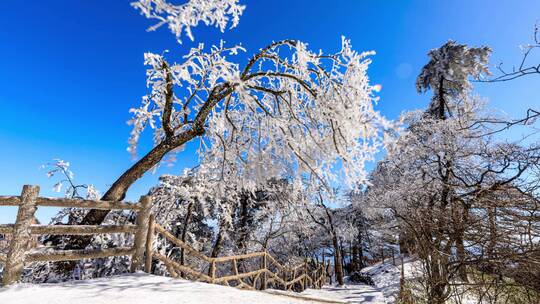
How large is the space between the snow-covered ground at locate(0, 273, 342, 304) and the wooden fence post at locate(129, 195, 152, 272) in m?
0.53

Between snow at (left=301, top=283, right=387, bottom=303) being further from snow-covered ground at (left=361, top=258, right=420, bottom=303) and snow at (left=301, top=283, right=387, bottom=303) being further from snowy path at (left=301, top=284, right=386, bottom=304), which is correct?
snow-covered ground at (left=361, top=258, right=420, bottom=303)

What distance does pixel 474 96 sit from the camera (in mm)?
16703

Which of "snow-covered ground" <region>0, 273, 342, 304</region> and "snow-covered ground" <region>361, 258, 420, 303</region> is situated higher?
"snow-covered ground" <region>0, 273, 342, 304</region>

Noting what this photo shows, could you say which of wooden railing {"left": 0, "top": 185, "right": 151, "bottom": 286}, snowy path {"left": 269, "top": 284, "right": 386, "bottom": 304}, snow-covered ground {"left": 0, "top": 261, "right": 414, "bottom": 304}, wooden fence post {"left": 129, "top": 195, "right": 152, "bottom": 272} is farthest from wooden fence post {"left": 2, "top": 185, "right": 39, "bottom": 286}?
snowy path {"left": 269, "top": 284, "right": 386, "bottom": 304}

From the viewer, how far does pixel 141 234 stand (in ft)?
17.5

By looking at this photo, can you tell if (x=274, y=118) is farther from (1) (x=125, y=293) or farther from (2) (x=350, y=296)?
(2) (x=350, y=296)

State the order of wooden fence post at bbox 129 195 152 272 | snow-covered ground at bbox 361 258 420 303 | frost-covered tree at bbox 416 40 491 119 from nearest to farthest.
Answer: wooden fence post at bbox 129 195 152 272
snow-covered ground at bbox 361 258 420 303
frost-covered tree at bbox 416 40 491 119

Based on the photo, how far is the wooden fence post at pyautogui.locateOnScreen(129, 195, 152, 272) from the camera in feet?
17.4

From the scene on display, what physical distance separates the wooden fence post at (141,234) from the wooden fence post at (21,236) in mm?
1567

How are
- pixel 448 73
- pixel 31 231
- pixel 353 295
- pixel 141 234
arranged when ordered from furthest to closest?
pixel 448 73, pixel 353 295, pixel 141 234, pixel 31 231

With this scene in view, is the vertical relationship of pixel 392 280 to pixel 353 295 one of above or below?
below

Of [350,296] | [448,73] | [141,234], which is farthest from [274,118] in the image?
[448,73]

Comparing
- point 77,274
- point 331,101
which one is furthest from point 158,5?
point 77,274

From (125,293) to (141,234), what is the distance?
1.52 m
